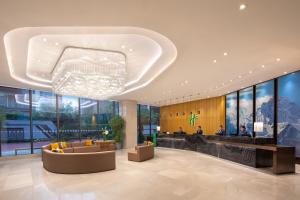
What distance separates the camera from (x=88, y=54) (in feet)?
20.1

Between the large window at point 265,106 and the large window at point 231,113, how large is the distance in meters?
2.16

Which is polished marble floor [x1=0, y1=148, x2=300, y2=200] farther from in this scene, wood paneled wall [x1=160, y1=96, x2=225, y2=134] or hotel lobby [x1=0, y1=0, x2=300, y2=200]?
wood paneled wall [x1=160, y1=96, x2=225, y2=134]

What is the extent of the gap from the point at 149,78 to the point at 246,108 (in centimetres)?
642

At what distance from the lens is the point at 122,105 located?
15.3 m

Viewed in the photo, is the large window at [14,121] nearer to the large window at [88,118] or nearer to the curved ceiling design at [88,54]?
the curved ceiling design at [88,54]

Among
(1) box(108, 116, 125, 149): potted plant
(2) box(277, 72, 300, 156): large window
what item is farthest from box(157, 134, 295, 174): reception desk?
(1) box(108, 116, 125, 149): potted plant

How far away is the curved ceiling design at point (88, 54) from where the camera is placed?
4656mm

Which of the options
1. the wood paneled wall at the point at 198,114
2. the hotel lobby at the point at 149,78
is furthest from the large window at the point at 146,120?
the hotel lobby at the point at 149,78

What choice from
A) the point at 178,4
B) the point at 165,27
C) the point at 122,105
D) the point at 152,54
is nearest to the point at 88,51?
the point at 152,54

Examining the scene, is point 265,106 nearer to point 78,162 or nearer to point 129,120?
point 78,162

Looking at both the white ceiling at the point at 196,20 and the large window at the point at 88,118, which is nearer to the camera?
the white ceiling at the point at 196,20

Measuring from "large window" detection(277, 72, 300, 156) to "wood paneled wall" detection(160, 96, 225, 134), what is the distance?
188 inches

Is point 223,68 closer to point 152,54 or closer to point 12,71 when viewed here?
point 152,54

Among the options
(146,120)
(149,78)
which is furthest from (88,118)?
(149,78)
